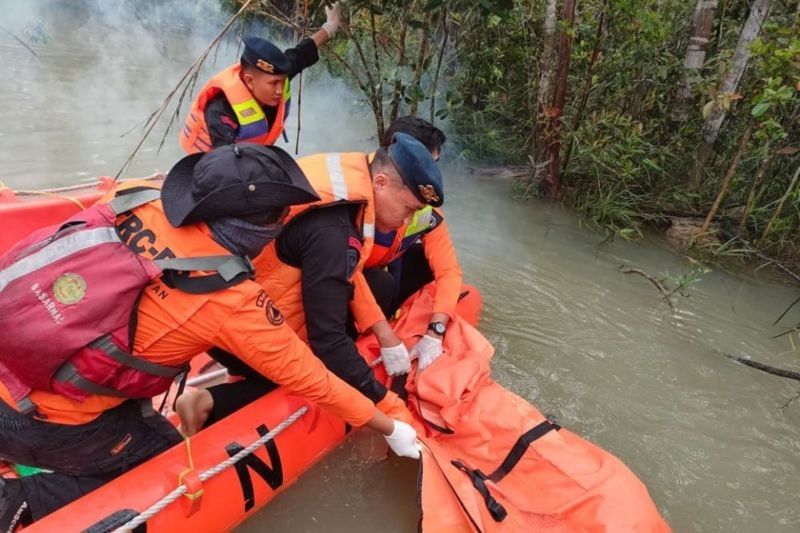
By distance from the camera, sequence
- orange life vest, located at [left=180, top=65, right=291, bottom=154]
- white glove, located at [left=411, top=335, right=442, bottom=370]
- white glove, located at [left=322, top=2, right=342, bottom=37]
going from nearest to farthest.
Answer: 1. white glove, located at [left=411, top=335, right=442, bottom=370]
2. orange life vest, located at [left=180, top=65, right=291, bottom=154]
3. white glove, located at [left=322, top=2, right=342, bottom=37]

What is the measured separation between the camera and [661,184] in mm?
5496

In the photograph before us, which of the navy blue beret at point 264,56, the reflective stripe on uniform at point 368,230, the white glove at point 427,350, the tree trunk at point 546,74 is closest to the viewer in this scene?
the reflective stripe on uniform at point 368,230

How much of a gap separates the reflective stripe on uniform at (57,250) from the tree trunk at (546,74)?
4.72 meters

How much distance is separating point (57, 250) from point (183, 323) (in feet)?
1.09

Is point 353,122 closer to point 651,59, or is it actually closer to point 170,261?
point 651,59

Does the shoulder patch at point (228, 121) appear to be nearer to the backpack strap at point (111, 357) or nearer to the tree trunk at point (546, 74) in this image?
the backpack strap at point (111, 357)

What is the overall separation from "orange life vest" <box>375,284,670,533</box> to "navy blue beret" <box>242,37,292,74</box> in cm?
176

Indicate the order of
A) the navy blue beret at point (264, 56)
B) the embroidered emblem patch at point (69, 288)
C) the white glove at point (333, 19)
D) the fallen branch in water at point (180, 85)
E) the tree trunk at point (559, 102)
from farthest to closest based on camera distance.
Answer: the tree trunk at point (559, 102) < the white glove at point (333, 19) < the navy blue beret at point (264, 56) < the fallen branch in water at point (180, 85) < the embroidered emblem patch at point (69, 288)

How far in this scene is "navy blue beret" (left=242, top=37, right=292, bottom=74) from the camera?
9.48ft

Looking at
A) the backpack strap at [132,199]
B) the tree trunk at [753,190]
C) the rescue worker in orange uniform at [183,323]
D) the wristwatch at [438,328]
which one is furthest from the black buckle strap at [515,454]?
the tree trunk at [753,190]

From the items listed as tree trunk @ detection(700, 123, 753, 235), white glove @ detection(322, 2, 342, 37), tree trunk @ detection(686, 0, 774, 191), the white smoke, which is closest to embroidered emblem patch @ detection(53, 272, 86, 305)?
the white smoke

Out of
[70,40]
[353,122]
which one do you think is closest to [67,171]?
[353,122]

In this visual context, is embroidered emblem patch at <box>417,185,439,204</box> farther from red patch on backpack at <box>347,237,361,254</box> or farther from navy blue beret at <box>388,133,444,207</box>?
red patch on backpack at <box>347,237,361,254</box>

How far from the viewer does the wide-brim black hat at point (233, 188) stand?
133 centimetres
